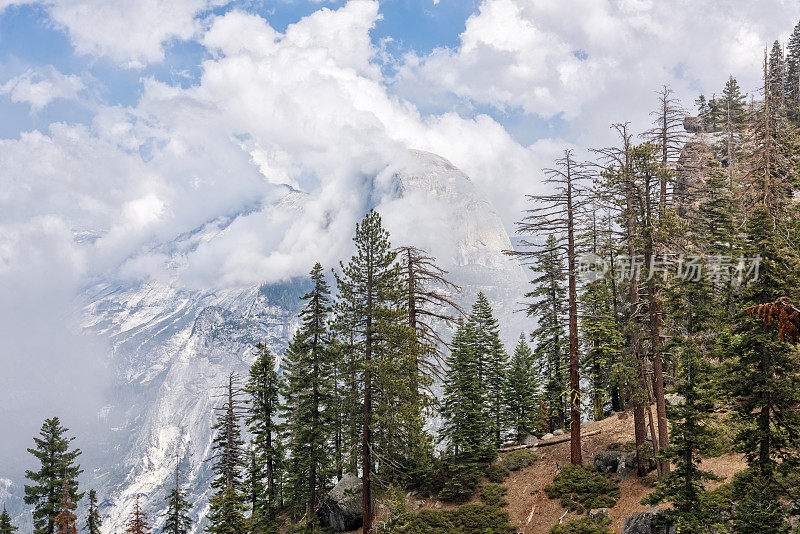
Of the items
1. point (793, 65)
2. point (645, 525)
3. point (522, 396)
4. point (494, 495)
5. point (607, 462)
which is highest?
point (793, 65)

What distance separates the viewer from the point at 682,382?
580 inches

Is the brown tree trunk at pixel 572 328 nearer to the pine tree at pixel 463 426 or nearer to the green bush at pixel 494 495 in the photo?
the green bush at pixel 494 495

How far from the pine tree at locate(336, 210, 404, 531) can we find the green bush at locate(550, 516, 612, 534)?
8.13 meters

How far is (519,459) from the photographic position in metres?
28.7

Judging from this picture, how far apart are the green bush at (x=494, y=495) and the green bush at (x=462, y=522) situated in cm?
56

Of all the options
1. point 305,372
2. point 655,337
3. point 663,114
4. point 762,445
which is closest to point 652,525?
point 762,445

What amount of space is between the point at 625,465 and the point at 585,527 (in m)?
5.31

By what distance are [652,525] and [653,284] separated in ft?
30.6

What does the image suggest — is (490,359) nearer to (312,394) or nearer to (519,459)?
(519,459)

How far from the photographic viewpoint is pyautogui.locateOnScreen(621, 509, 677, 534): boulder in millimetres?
15094

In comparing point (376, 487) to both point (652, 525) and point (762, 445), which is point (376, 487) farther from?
point (762, 445)

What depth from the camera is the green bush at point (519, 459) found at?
92.0 feet

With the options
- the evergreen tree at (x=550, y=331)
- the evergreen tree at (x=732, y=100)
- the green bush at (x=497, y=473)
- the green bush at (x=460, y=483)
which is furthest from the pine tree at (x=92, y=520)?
the evergreen tree at (x=732, y=100)

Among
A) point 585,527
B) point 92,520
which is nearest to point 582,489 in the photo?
point 585,527
